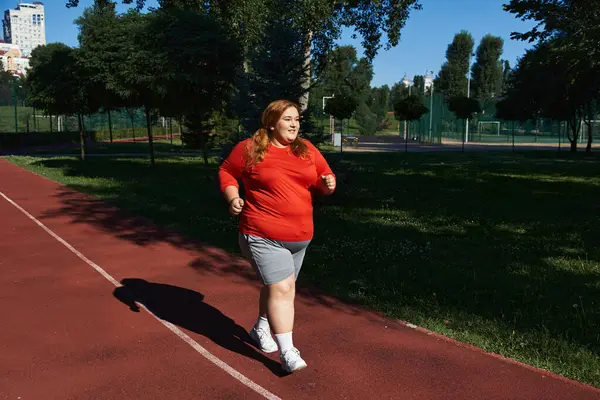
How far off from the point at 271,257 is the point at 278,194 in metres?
0.45

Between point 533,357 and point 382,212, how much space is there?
7478 mm

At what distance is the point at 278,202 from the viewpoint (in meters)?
3.90

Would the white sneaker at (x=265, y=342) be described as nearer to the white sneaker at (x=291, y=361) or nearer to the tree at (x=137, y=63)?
the white sneaker at (x=291, y=361)

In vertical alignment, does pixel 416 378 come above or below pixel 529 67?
below

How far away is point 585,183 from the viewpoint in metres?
17.1

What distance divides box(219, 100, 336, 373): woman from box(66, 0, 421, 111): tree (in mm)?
19915

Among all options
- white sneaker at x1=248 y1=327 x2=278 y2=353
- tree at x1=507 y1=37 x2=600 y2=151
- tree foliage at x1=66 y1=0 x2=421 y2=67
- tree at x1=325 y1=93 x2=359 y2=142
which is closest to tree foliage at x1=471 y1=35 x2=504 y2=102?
tree at x1=507 y1=37 x2=600 y2=151

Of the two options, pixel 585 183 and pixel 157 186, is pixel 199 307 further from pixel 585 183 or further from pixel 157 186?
pixel 585 183

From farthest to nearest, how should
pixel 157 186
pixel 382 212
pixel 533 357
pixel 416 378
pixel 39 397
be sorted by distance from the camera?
pixel 157 186 < pixel 382 212 < pixel 533 357 < pixel 416 378 < pixel 39 397

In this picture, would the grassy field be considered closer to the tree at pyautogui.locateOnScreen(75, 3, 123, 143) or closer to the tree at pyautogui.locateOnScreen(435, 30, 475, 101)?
the tree at pyautogui.locateOnScreen(75, 3, 123, 143)

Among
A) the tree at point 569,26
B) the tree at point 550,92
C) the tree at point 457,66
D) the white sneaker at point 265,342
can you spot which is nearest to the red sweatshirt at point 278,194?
the white sneaker at point 265,342

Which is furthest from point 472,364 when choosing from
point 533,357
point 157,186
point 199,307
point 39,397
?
point 157,186

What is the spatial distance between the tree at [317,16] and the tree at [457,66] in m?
63.1

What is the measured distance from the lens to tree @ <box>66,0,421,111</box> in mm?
25344
